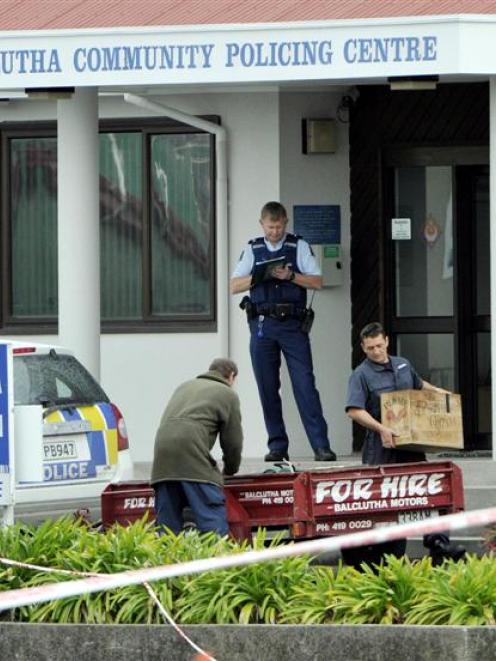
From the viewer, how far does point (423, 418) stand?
12.6 metres

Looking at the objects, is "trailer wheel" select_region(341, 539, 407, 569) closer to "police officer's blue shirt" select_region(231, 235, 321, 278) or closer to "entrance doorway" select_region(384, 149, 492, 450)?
"police officer's blue shirt" select_region(231, 235, 321, 278)

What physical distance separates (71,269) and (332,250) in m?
2.42

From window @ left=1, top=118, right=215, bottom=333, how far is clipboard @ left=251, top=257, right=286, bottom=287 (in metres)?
1.69

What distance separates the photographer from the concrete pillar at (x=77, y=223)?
54.0 feet

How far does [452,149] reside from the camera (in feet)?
57.7

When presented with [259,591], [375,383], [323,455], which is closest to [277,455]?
[323,455]

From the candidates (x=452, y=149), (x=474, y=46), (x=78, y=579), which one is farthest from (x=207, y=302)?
(x=78, y=579)

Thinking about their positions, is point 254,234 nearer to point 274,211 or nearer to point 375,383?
point 274,211

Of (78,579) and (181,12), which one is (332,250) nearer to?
(181,12)

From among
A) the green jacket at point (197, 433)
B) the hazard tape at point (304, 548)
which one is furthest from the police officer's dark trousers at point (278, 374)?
the hazard tape at point (304, 548)

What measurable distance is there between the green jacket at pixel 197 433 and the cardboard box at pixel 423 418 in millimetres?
1132

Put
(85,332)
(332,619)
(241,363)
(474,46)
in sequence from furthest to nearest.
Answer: (241,363) < (85,332) < (474,46) < (332,619)

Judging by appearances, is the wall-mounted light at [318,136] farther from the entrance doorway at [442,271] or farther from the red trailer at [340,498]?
the red trailer at [340,498]

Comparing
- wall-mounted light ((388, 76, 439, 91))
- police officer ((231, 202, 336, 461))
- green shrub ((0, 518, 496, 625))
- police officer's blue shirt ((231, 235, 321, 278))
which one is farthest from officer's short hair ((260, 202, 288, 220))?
green shrub ((0, 518, 496, 625))
